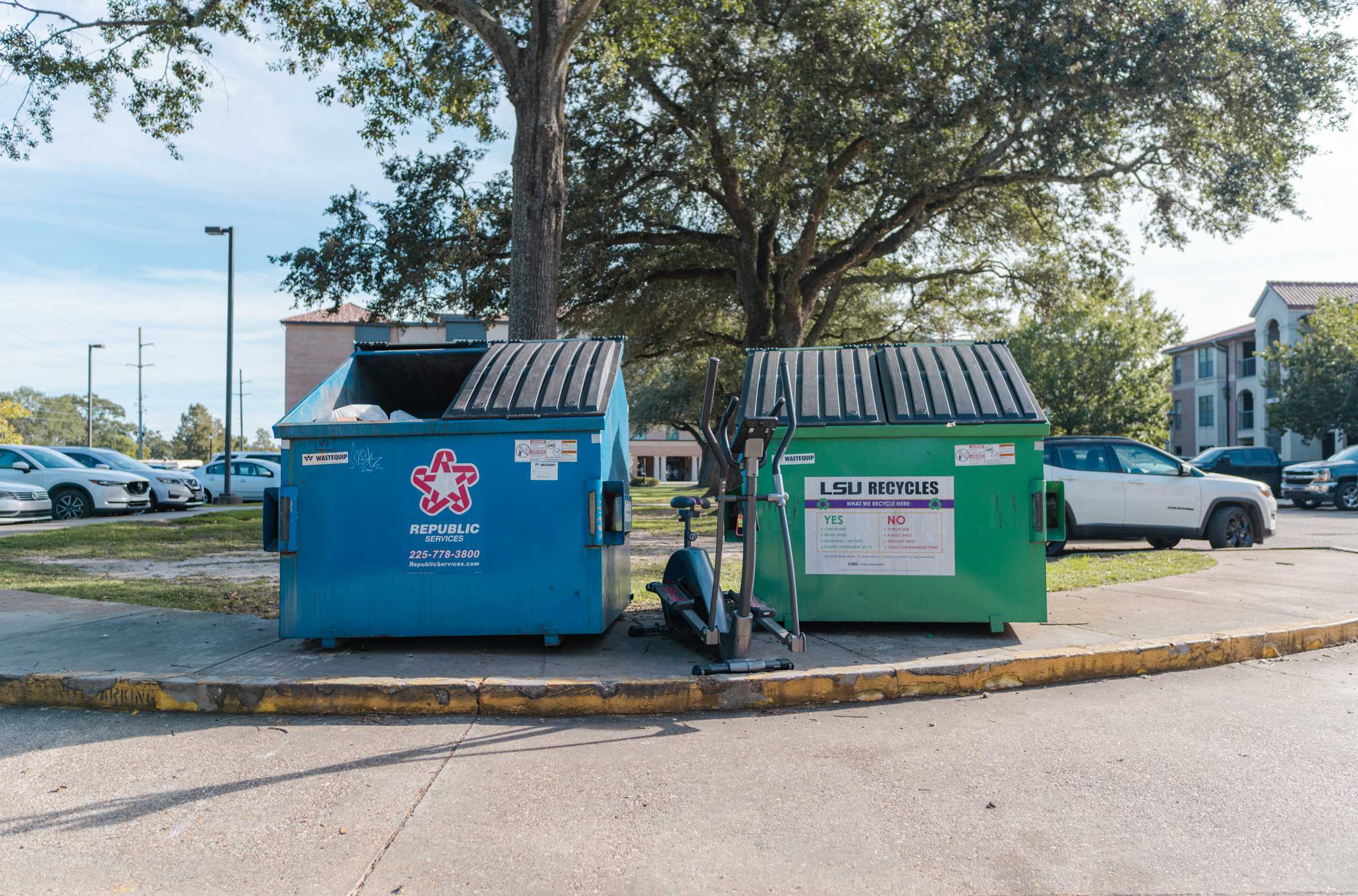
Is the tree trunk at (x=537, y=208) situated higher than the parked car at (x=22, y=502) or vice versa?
the tree trunk at (x=537, y=208)

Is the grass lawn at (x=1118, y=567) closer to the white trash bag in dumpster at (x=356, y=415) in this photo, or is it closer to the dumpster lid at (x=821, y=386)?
the dumpster lid at (x=821, y=386)

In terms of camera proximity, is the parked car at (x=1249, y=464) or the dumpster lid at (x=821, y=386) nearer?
the dumpster lid at (x=821, y=386)

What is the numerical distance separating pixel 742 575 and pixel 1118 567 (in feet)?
22.7

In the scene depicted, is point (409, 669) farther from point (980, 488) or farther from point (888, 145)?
point (888, 145)

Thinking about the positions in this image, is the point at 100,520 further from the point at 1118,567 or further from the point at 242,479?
the point at 1118,567

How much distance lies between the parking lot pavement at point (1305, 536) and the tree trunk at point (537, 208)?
816 centimetres

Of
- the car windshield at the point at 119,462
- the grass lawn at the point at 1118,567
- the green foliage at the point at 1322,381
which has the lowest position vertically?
the grass lawn at the point at 1118,567

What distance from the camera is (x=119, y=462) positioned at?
2116cm

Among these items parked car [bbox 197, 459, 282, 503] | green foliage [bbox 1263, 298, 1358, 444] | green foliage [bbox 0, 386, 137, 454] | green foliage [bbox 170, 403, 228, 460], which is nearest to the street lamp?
parked car [bbox 197, 459, 282, 503]

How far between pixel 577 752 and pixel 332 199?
1509 cm

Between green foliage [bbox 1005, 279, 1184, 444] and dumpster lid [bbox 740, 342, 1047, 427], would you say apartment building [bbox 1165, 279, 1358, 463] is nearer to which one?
green foliage [bbox 1005, 279, 1184, 444]

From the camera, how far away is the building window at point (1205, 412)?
51.5 m

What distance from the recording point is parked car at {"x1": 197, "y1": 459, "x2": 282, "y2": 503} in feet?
88.6


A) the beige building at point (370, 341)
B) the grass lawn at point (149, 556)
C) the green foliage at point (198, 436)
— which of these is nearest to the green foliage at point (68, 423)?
the green foliage at point (198, 436)
